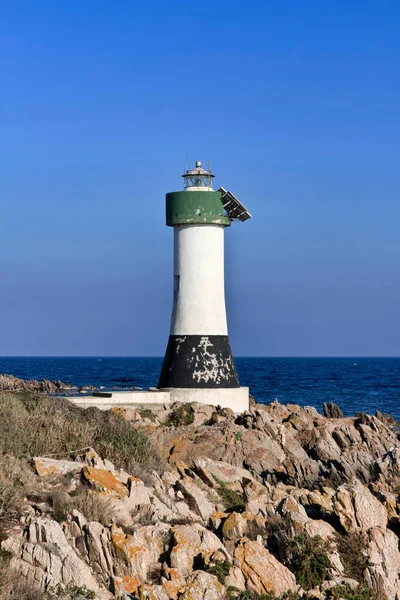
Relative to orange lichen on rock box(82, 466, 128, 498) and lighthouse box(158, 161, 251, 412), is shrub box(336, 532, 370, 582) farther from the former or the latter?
lighthouse box(158, 161, 251, 412)

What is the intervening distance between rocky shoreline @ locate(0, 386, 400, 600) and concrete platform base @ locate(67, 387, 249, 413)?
22.6ft

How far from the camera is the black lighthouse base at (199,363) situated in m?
24.7

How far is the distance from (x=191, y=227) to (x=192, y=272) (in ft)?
3.82

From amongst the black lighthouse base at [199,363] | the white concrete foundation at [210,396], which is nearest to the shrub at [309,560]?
the white concrete foundation at [210,396]

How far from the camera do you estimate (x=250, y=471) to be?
60.8ft

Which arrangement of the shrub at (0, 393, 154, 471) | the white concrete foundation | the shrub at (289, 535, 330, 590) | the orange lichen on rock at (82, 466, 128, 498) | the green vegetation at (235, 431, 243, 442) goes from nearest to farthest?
the shrub at (289, 535, 330, 590) < the orange lichen on rock at (82, 466, 128, 498) < the shrub at (0, 393, 154, 471) < the green vegetation at (235, 431, 243, 442) < the white concrete foundation

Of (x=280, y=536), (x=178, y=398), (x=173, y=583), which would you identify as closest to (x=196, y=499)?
(x=280, y=536)

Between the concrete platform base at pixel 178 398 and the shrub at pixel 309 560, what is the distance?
1146 centimetres

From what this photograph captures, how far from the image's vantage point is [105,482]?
13.1m

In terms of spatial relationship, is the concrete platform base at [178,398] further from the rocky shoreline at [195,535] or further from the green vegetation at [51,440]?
the rocky shoreline at [195,535]

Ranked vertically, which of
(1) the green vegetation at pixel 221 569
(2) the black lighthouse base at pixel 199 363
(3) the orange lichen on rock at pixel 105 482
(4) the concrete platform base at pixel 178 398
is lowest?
(1) the green vegetation at pixel 221 569

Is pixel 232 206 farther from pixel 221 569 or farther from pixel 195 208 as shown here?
pixel 221 569

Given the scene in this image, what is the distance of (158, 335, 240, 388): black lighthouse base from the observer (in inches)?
972

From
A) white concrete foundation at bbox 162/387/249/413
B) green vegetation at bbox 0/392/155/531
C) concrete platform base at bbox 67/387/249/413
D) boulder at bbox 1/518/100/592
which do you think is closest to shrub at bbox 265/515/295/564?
green vegetation at bbox 0/392/155/531
